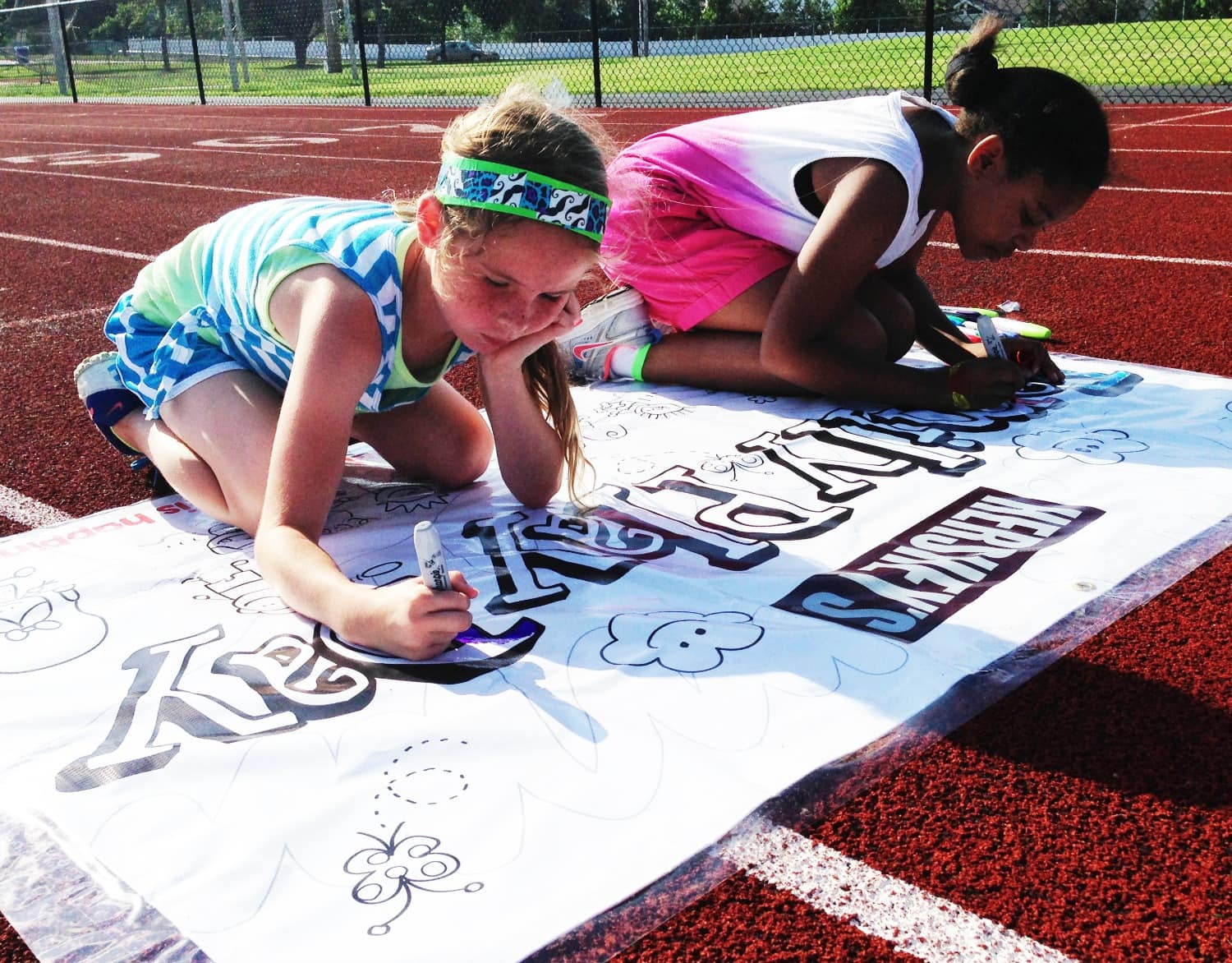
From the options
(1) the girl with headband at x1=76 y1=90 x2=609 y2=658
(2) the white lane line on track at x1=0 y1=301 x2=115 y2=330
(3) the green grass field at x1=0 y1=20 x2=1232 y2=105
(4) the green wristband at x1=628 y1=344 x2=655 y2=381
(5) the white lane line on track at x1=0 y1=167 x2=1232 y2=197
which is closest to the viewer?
(1) the girl with headband at x1=76 y1=90 x2=609 y2=658

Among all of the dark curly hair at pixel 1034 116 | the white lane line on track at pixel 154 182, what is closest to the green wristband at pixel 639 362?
the dark curly hair at pixel 1034 116

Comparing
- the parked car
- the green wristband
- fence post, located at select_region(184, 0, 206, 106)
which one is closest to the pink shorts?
the green wristband

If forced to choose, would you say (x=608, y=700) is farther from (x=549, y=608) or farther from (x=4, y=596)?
(x=4, y=596)

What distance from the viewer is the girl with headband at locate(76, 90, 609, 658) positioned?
197 cm

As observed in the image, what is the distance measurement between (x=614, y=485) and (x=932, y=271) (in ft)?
9.39

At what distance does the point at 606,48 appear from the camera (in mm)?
16938

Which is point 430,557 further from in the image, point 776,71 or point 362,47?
point 776,71

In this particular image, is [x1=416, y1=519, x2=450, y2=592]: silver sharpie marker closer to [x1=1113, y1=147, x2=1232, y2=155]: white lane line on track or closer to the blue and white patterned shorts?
the blue and white patterned shorts

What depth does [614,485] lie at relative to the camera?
275 cm

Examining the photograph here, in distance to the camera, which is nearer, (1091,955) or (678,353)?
(1091,955)

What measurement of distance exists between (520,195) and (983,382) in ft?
5.26

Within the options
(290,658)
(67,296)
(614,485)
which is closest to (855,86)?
(67,296)

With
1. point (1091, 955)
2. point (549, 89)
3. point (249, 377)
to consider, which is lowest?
point (1091, 955)

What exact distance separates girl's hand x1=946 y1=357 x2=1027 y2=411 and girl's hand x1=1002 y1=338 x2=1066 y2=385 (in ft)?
Answer: 0.57
